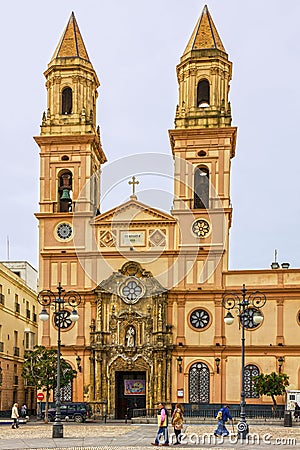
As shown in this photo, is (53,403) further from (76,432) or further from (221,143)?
(221,143)

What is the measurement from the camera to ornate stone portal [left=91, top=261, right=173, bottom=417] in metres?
60.2

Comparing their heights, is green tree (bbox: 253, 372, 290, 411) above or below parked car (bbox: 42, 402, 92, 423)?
above

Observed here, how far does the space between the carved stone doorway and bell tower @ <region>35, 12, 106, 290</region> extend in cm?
737

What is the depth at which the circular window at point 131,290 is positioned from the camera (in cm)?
6172

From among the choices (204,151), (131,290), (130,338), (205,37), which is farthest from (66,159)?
(130,338)

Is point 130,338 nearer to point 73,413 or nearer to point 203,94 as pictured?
point 73,413

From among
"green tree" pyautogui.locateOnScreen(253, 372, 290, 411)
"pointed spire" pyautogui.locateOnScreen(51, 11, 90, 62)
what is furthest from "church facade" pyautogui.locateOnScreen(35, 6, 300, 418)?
"green tree" pyautogui.locateOnScreen(253, 372, 290, 411)

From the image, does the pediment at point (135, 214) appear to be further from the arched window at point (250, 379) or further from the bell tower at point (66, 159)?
the arched window at point (250, 379)

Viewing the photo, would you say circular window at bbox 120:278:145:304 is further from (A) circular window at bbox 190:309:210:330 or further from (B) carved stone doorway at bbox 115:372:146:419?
(B) carved stone doorway at bbox 115:372:146:419

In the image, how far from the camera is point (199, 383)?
60.0 m

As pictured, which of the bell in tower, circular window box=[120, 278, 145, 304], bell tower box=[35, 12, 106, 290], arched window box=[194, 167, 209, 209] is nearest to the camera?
circular window box=[120, 278, 145, 304]

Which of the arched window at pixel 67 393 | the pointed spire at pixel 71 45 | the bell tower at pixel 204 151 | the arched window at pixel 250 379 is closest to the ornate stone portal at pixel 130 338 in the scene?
the arched window at pixel 67 393

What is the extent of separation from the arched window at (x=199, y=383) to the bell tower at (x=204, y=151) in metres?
6.11

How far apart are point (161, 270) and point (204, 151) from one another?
950cm
